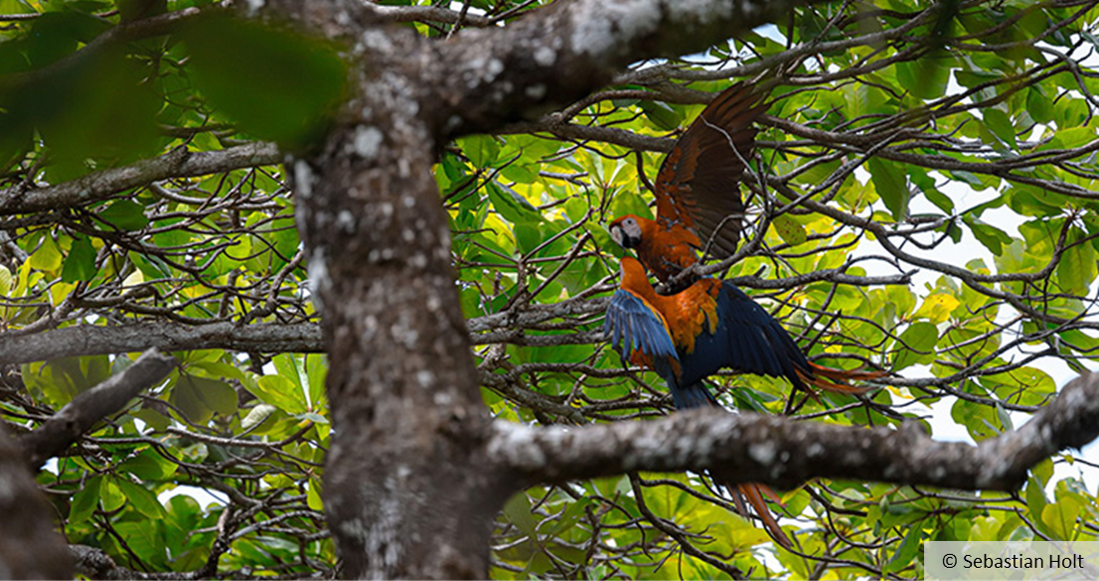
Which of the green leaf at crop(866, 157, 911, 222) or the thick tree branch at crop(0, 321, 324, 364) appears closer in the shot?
the thick tree branch at crop(0, 321, 324, 364)

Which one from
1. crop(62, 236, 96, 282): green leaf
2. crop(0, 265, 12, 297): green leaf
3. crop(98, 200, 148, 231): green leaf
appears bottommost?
crop(62, 236, 96, 282): green leaf

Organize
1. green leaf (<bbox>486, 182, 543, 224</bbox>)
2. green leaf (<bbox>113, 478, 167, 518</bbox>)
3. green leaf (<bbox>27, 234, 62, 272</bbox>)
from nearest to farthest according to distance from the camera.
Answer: green leaf (<bbox>486, 182, 543, 224</bbox>)
green leaf (<bbox>27, 234, 62, 272</bbox>)
green leaf (<bbox>113, 478, 167, 518</bbox>)

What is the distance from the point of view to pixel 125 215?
2.47 m

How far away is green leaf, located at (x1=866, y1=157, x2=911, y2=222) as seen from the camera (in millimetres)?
2654

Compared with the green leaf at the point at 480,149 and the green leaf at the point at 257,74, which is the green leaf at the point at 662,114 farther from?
the green leaf at the point at 257,74

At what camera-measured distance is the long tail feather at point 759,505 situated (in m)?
2.38

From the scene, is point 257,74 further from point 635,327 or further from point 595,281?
point 595,281

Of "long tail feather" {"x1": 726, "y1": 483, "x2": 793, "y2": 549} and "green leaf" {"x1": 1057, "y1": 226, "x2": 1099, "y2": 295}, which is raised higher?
"green leaf" {"x1": 1057, "y1": 226, "x2": 1099, "y2": 295}

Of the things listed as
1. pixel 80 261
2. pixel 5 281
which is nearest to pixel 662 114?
pixel 80 261

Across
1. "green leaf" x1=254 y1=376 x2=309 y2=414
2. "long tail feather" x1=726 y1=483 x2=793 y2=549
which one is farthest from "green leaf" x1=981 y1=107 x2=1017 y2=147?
"green leaf" x1=254 y1=376 x2=309 y2=414

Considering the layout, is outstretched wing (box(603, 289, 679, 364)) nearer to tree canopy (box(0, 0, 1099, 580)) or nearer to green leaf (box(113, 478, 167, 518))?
tree canopy (box(0, 0, 1099, 580))

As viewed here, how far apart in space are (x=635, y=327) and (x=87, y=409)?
1573mm

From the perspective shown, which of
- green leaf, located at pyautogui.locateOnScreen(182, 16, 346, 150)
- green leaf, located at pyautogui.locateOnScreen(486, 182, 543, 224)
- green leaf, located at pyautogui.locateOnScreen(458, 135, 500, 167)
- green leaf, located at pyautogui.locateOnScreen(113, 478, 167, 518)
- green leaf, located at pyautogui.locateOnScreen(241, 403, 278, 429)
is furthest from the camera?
green leaf, located at pyautogui.locateOnScreen(241, 403, 278, 429)

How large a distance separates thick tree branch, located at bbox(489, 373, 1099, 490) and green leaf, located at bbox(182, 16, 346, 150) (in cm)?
45
